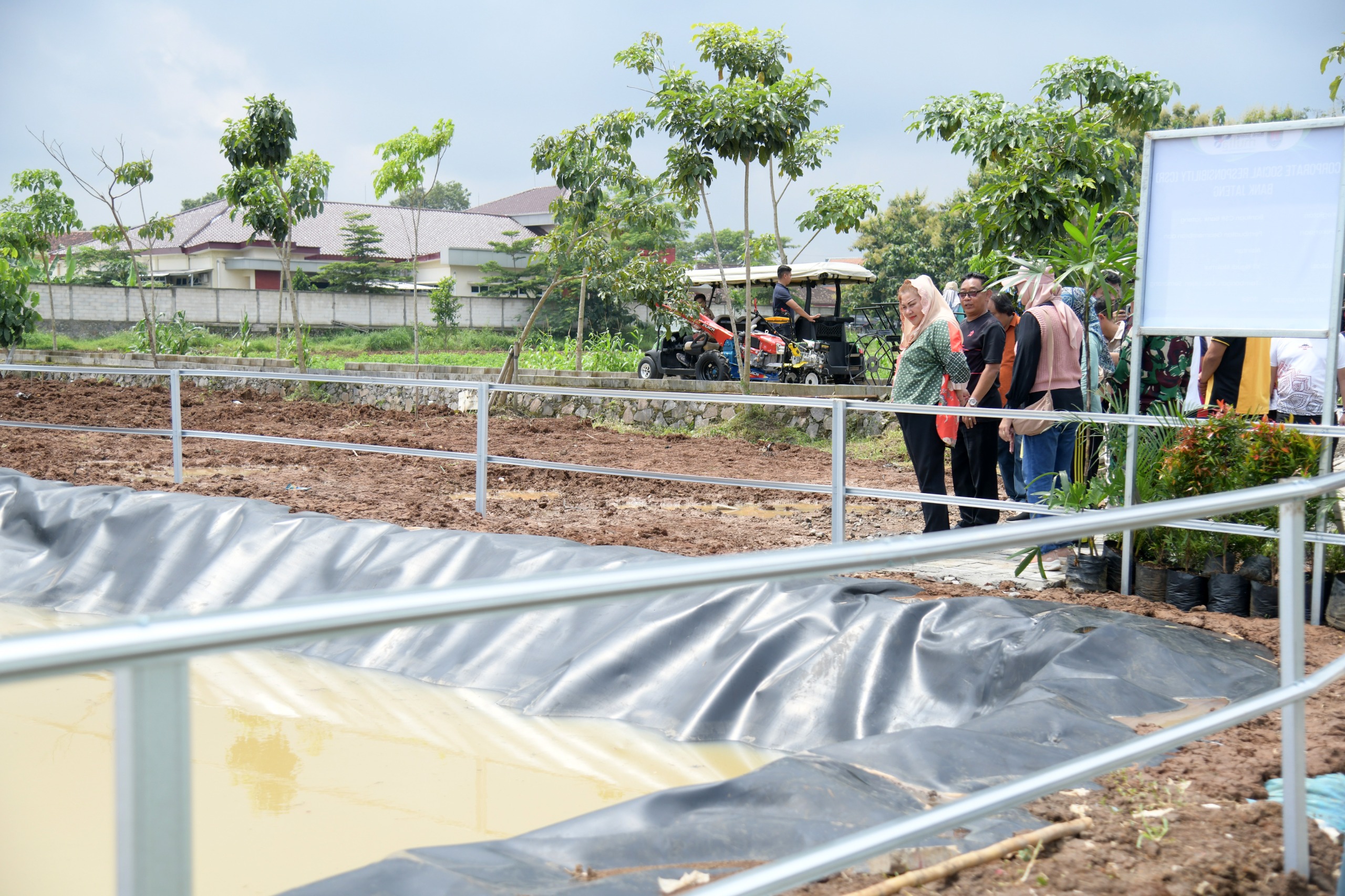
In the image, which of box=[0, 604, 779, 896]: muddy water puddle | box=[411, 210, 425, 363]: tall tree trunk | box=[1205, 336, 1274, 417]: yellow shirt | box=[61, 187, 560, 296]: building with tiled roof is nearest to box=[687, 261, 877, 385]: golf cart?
box=[411, 210, 425, 363]: tall tree trunk

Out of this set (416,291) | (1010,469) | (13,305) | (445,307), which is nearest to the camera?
(1010,469)

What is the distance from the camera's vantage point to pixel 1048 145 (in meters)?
9.16

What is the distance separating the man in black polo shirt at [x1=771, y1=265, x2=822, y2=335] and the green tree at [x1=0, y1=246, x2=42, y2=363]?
39.9ft

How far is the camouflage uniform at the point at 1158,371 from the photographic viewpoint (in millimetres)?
6359

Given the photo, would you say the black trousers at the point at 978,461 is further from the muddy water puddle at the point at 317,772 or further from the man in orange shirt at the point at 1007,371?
the muddy water puddle at the point at 317,772

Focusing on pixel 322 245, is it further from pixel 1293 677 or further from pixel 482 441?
A: pixel 1293 677

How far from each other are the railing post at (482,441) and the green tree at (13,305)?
1418 cm

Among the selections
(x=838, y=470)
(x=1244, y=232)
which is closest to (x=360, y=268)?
(x=838, y=470)

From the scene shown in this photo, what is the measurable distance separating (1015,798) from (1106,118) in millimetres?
9961

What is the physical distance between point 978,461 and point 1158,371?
1.62 metres

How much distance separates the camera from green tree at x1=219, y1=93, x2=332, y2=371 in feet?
49.9

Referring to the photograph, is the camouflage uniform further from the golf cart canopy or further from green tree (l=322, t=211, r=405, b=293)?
green tree (l=322, t=211, r=405, b=293)

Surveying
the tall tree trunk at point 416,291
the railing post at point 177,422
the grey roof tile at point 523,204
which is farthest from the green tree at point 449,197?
the railing post at point 177,422

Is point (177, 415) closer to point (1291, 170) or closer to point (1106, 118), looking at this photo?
point (1291, 170)
